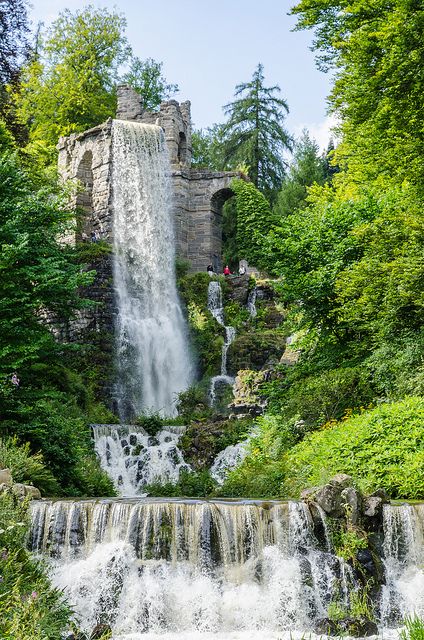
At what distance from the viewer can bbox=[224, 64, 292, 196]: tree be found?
41.5 m

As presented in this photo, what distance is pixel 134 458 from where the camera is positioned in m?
18.7

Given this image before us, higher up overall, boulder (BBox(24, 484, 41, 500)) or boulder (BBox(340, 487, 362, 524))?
boulder (BBox(24, 484, 41, 500))

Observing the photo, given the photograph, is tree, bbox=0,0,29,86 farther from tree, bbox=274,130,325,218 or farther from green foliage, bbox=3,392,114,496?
tree, bbox=274,130,325,218

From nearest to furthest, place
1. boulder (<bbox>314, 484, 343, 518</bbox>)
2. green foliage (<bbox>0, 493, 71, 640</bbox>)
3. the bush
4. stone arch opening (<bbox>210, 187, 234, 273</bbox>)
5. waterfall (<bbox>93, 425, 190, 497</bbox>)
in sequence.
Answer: green foliage (<bbox>0, 493, 71, 640</bbox>)
boulder (<bbox>314, 484, 343, 518</bbox>)
the bush
waterfall (<bbox>93, 425, 190, 497</bbox>)
stone arch opening (<bbox>210, 187, 234, 273</bbox>)

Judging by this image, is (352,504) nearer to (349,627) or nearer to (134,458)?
(349,627)

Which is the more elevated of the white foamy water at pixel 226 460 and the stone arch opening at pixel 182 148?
the stone arch opening at pixel 182 148

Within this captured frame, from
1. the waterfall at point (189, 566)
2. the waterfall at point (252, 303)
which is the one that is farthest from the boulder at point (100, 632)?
the waterfall at point (252, 303)

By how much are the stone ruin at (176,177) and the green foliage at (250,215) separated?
69 centimetres

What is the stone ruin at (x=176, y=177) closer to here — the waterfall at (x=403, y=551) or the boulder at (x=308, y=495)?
the boulder at (x=308, y=495)

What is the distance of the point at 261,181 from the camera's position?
42.0 meters

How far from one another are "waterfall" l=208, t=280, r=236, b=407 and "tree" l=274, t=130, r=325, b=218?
10.0 m

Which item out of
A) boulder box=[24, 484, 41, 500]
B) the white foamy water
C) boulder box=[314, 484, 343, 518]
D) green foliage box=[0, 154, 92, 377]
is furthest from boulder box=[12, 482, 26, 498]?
the white foamy water

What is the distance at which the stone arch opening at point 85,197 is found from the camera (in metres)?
28.5

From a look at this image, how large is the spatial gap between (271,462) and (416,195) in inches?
224
